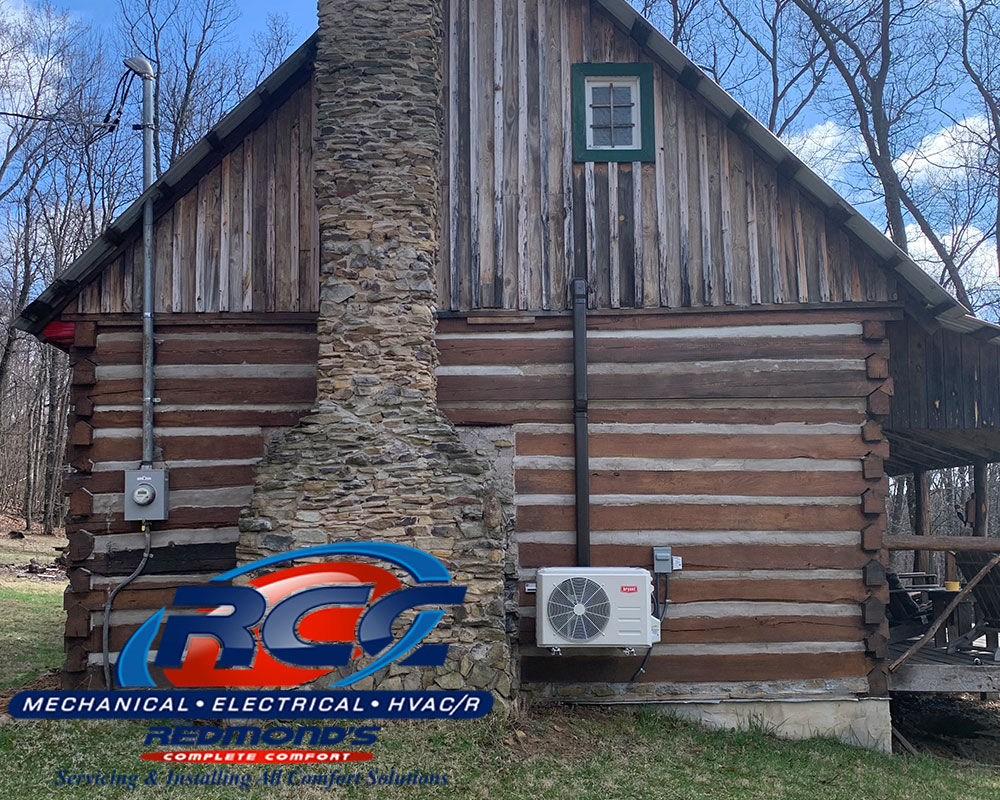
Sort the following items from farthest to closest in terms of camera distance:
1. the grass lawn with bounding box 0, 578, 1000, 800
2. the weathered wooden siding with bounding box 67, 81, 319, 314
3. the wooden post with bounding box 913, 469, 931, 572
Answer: the wooden post with bounding box 913, 469, 931, 572 < the weathered wooden siding with bounding box 67, 81, 319, 314 < the grass lawn with bounding box 0, 578, 1000, 800

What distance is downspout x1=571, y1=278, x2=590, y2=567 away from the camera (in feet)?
28.9

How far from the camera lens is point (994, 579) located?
9.79 metres

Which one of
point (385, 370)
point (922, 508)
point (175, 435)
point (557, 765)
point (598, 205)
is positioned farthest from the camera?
point (922, 508)

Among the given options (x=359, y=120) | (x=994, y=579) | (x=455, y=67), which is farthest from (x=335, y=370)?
(x=994, y=579)

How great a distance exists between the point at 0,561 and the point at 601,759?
18406mm

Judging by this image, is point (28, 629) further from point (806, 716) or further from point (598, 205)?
point (806, 716)

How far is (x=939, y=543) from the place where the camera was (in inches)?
364

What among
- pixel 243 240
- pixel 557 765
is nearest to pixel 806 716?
pixel 557 765

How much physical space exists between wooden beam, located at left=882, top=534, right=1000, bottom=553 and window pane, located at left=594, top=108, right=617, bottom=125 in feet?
16.4

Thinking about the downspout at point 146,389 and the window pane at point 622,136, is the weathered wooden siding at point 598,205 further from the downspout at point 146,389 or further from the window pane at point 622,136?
the downspout at point 146,389

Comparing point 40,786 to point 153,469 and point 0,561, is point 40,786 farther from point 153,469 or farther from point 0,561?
point 0,561

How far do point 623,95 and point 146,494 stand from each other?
623 centimetres

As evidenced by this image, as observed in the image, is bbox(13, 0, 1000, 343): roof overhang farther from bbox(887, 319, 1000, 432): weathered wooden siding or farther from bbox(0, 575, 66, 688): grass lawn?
bbox(0, 575, 66, 688): grass lawn

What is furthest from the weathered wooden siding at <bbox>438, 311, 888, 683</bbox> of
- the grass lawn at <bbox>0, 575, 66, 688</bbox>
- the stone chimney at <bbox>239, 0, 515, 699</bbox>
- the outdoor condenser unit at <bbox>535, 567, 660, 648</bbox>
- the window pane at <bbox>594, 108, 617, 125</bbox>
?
the grass lawn at <bbox>0, 575, 66, 688</bbox>
